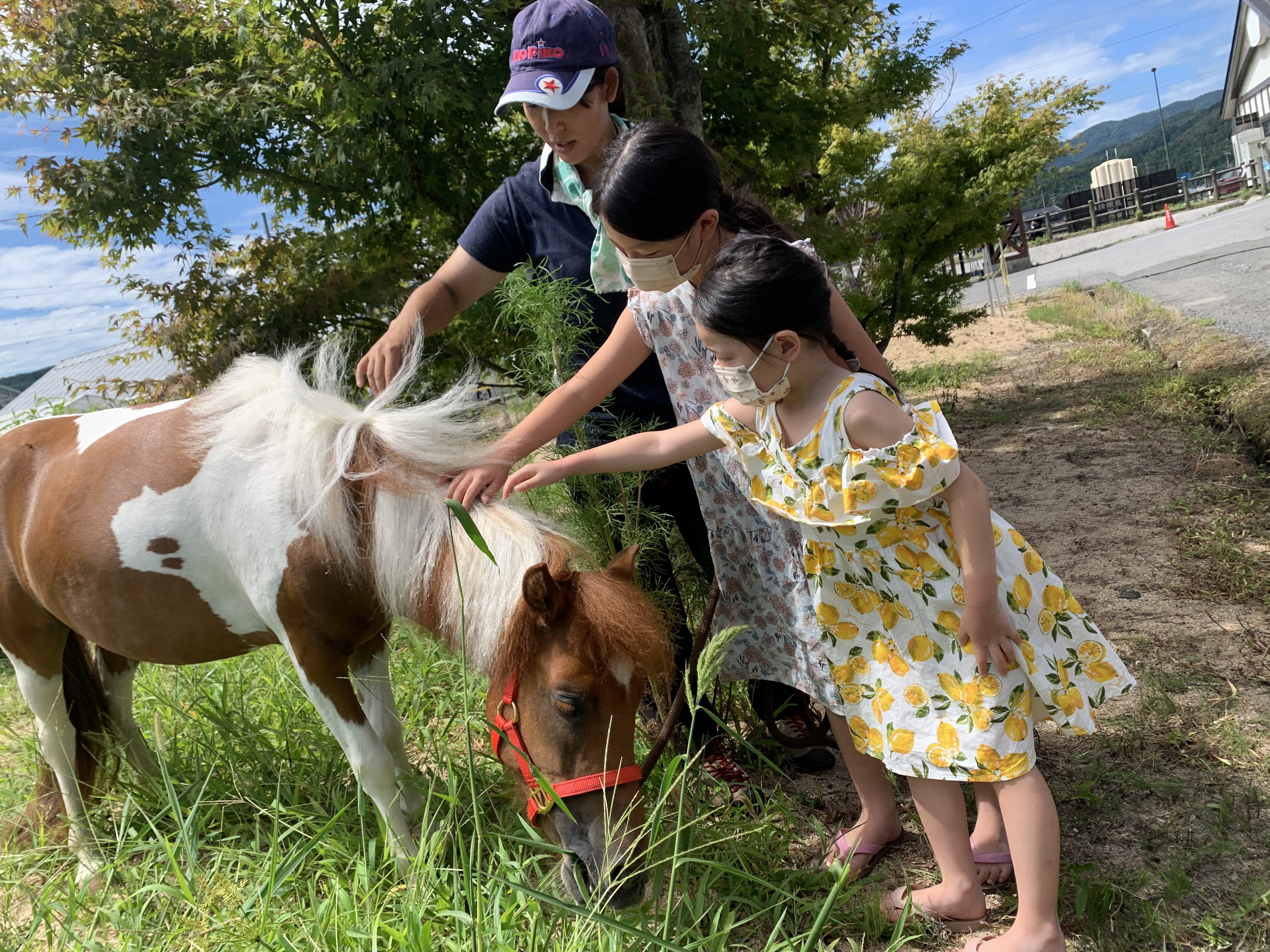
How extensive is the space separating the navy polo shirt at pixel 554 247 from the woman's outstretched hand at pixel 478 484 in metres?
0.53

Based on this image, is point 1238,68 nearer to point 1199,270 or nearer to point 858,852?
point 1199,270

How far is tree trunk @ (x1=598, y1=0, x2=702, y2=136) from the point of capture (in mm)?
4582

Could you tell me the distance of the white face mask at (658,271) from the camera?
184 cm

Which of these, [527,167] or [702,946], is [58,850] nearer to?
[702,946]

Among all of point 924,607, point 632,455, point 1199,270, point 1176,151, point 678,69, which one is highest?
point 1176,151

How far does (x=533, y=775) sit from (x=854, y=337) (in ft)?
3.98

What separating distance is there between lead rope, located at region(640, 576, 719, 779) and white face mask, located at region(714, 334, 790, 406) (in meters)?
0.56

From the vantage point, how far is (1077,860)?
212 cm

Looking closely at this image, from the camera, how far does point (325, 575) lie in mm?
2096

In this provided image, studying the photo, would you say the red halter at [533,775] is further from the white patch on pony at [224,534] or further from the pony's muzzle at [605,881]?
the white patch on pony at [224,534]

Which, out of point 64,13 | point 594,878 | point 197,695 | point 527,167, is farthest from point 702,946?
point 64,13

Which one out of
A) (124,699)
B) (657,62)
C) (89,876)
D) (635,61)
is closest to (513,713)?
(89,876)

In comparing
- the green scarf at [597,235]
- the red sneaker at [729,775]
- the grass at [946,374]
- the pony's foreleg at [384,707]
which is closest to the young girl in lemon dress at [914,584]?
the green scarf at [597,235]

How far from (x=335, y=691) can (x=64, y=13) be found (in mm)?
5062
